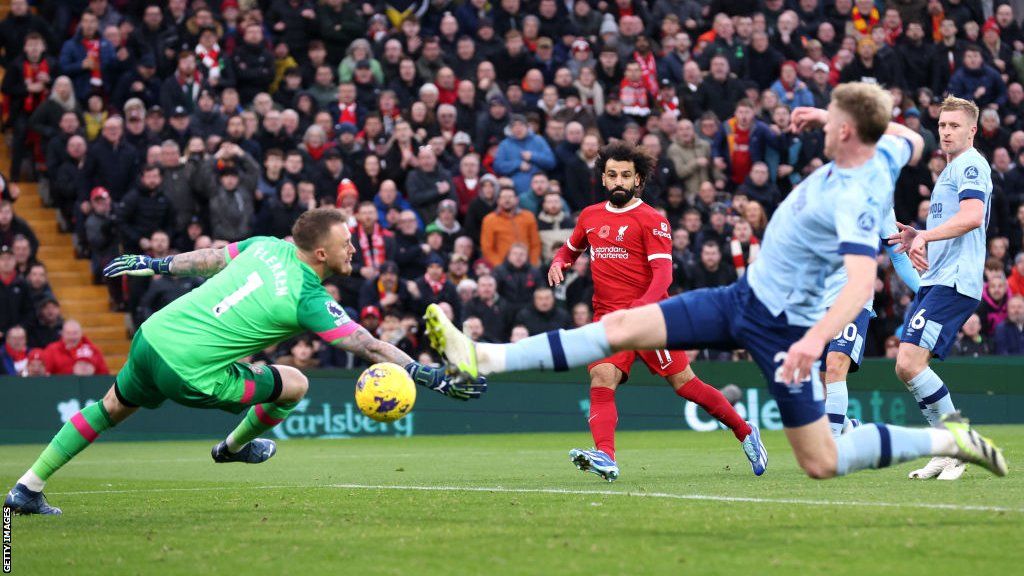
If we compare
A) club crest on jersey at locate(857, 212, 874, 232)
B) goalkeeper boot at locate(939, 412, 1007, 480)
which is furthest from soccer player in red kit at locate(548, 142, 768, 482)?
club crest on jersey at locate(857, 212, 874, 232)

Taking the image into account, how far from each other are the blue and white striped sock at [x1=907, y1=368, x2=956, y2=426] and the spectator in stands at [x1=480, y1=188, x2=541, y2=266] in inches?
397

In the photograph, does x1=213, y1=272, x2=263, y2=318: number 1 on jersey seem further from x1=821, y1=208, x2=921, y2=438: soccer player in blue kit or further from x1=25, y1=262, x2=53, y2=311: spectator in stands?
x1=25, y1=262, x2=53, y2=311: spectator in stands

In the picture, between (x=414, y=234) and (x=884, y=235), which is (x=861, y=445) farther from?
(x=414, y=234)

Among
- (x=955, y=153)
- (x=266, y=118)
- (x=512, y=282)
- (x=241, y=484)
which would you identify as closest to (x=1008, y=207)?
(x=512, y=282)

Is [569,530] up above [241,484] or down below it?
above

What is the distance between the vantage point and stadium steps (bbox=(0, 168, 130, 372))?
842 inches

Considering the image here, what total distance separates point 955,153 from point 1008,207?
13719 millimetres

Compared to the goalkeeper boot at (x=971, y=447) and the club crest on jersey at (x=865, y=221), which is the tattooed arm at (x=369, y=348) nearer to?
the club crest on jersey at (x=865, y=221)

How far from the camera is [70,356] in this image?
19391 mm

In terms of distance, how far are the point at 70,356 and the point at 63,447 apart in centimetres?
1080

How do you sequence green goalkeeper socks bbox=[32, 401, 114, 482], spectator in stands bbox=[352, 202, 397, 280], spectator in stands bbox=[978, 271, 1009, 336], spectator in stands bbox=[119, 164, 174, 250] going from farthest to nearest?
spectator in stands bbox=[978, 271, 1009, 336] < spectator in stands bbox=[119, 164, 174, 250] < spectator in stands bbox=[352, 202, 397, 280] < green goalkeeper socks bbox=[32, 401, 114, 482]

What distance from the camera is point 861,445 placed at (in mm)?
7703

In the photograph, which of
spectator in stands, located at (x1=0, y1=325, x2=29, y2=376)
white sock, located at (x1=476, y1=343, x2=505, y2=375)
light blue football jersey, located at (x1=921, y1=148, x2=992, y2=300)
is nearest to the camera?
white sock, located at (x1=476, y1=343, x2=505, y2=375)

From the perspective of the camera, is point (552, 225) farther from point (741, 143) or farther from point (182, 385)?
point (182, 385)
